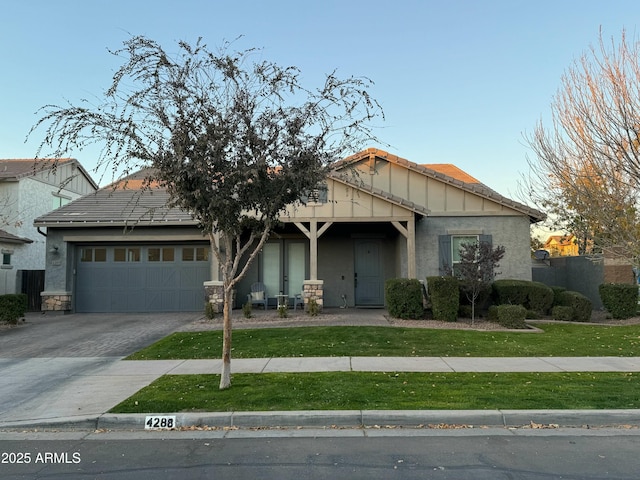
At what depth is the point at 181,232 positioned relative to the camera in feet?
51.6

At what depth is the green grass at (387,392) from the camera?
593 centimetres

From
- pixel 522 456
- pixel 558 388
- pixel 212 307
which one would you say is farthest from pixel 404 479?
pixel 212 307

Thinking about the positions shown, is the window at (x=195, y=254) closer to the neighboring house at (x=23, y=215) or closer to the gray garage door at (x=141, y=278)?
the gray garage door at (x=141, y=278)

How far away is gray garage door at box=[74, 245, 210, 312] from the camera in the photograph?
15945 mm

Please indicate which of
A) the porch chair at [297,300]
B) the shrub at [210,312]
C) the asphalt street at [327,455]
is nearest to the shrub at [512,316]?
the porch chair at [297,300]

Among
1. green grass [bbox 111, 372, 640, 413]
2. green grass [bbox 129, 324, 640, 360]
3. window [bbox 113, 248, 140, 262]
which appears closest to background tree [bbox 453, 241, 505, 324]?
green grass [bbox 129, 324, 640, 360]

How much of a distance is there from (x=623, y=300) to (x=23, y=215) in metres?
23.7

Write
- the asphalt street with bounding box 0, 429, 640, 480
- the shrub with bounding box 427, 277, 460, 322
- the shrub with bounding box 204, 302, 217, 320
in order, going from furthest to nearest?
the shrub with bounding box 204, 302, 217, 320 → the shrub with bounding box 427, 277, 460, 322 → the asphalt street with bounding box 0, 429, 640, 480

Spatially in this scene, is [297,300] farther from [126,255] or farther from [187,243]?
[126,255]

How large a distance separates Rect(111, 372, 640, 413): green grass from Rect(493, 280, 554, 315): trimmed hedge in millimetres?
6545

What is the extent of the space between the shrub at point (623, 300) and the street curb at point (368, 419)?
9.54 m

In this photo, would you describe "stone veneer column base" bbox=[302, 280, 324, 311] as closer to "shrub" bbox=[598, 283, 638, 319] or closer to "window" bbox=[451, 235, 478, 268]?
"window" bbox=[451, 235, 478, 268]

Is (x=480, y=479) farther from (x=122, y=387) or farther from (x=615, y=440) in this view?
(x=122, y=387)

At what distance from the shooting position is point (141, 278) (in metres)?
16.1
